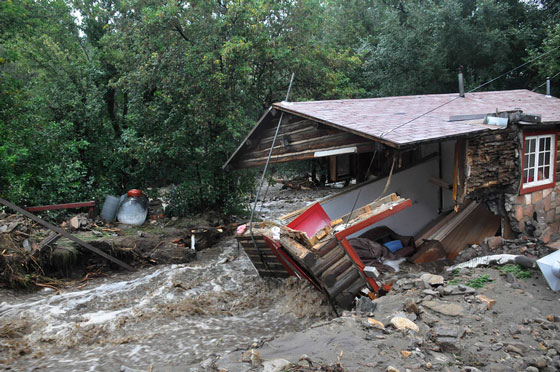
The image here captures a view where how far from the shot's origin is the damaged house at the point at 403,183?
7211 millimetres

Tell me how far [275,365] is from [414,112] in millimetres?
7062

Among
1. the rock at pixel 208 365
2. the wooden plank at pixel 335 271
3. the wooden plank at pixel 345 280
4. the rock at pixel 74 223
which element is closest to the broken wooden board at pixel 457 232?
the wooden plank at pixel 345 280

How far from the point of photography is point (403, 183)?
33.3ft

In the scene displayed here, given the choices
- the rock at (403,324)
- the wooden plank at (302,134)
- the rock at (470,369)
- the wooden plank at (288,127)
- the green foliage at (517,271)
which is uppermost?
the wooden plank at (288,127)

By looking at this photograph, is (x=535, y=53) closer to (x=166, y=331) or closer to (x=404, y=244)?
(x=404, y=244)

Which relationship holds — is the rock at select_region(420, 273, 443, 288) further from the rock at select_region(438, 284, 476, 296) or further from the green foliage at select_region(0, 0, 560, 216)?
the green foliage at select_region(0, 0, 560, 216)

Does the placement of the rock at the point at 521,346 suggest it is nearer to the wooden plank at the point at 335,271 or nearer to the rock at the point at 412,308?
the rock at the point at 412,308

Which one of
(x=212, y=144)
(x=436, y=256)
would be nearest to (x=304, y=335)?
(x=436, y=256)

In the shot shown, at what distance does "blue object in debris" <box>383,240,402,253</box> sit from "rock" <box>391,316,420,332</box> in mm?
4064

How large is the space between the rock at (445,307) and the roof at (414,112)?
246cm

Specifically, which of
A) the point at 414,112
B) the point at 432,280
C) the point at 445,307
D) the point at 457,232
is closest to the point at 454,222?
the point at 457,232

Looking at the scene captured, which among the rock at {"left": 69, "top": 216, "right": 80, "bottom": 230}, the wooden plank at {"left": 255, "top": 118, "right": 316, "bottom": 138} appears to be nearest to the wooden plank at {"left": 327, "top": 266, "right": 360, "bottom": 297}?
the wooden plank at {"left": 255, "top": 118, "right": 316, "bottom": 138}

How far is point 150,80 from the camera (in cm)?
1223

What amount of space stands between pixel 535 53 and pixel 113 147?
1785 cm
